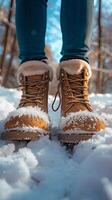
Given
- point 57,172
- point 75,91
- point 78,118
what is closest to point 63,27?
point 75,91

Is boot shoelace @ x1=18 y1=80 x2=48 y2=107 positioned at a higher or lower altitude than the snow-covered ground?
higher

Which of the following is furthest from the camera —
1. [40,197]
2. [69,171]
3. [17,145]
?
[17,145]

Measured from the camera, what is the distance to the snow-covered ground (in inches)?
33.4

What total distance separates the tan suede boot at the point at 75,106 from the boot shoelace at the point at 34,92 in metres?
0.06

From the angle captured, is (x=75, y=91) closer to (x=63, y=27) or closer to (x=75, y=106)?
(x=75, y=106)

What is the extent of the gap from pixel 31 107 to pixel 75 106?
5.0 inches

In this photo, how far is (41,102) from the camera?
4.23 ft

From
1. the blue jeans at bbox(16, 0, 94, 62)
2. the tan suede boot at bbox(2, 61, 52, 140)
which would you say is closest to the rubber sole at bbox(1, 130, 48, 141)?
the tan suede boot at bbox(2, 61, 52, 140)

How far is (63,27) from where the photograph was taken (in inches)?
51.7

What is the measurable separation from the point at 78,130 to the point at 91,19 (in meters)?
0.36

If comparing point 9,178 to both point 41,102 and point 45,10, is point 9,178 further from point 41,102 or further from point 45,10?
point 45,10

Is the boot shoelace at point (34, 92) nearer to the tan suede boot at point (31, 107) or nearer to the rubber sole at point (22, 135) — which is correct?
the tan suede boot at point (31, 107)

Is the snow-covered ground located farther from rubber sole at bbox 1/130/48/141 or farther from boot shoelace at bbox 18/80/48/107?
boot shoelace at bbox 18/80/48/107

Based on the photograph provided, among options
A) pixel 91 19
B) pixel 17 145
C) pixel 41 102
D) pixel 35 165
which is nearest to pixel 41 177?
pixel 35 165
